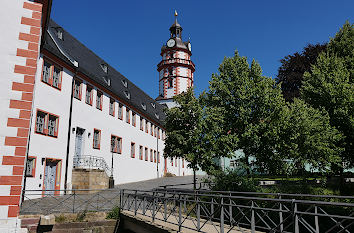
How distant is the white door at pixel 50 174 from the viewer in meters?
16.5

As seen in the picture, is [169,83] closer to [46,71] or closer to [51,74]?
[51,74]

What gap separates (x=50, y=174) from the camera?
55.7 feet

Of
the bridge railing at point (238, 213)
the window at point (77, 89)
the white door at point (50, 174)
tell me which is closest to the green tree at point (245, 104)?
the bridge railing at point (238, 213)

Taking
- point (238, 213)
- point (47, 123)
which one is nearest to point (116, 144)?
point (47, 123)

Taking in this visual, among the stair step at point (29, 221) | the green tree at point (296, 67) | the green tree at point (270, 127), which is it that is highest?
the green tree at point (296, 67)

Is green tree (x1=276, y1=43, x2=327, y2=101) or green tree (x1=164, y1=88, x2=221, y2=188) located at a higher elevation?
green tree (x1=276, y1=43, x2=327, y2=101)

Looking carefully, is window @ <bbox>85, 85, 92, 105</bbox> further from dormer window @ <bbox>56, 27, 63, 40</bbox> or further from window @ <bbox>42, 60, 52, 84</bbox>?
dormer window @ <bbox>56, 27, 63, 40</bbox>

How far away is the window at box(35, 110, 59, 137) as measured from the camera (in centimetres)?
1622

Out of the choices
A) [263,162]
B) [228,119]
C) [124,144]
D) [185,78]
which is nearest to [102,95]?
[124,144]

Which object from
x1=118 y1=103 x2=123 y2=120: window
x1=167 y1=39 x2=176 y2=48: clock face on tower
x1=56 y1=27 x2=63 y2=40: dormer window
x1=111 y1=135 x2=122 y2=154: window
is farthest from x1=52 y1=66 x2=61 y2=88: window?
x1=167 y1=39 x2=176 y2=48: clock face on tower

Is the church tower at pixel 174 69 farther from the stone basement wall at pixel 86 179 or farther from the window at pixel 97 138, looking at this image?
the stone basement wall at pixel 86 179

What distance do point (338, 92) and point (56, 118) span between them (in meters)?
17.6

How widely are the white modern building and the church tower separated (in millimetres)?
7603

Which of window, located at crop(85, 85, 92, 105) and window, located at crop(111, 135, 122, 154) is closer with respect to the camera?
window, located at crop(85, 85, 92, 105)
